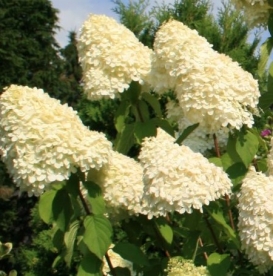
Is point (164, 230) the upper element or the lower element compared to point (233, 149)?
lower

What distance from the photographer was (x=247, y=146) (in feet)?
6.89

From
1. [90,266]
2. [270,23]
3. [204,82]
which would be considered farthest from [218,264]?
[270,23]

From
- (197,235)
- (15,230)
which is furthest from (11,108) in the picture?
(15,230)

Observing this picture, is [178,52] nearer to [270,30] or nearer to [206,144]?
[270,30]

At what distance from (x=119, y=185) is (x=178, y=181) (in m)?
0.36

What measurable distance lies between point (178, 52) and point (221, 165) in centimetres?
37

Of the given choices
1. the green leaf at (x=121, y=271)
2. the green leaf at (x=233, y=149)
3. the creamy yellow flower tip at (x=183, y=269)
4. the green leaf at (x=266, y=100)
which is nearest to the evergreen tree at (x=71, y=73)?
the green leaf at (x=121, y=271)

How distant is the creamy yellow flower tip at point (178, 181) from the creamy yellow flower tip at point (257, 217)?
7 centimetres

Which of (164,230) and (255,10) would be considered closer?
(255,10)

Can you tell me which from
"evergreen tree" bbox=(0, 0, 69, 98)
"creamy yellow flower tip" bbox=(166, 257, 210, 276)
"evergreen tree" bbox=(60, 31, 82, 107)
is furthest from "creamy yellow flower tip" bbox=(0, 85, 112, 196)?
"evergreen tree" bbox=(60, 31, 82, 107)

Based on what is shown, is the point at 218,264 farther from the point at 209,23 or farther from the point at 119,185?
the point at 209,23

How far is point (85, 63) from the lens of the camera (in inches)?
92.9

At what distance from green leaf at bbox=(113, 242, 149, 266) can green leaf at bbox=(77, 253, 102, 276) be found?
7cm

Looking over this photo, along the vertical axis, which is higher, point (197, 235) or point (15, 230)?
point (197, 235)
